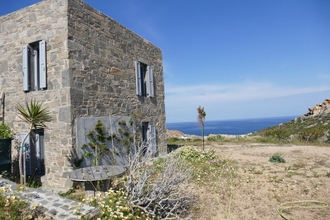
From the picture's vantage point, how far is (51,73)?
6.54 meters

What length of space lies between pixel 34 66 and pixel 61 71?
1433 mm

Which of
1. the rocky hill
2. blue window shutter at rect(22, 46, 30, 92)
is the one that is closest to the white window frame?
blue window shutter at rect(22, 46, 30, 92)

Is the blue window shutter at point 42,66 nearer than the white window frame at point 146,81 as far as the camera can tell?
Yes

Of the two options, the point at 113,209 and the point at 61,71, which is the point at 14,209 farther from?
the point at 61,71

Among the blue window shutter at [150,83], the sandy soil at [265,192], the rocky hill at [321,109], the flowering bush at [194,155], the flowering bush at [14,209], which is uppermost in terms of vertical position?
the blue window shutter at [150,83]

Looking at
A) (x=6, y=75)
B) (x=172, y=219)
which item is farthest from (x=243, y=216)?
(x=6, y=75)

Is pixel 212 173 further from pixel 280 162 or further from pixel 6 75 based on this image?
pixel 6 75

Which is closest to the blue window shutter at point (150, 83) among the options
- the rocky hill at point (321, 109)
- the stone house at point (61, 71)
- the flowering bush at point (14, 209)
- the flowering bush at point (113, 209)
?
the stone house at point (61, 71)

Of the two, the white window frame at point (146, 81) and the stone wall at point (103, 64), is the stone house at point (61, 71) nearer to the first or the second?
the stone wall at point (103, 64)

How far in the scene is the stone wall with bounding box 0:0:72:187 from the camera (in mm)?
6285

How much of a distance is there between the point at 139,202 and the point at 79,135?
3.36 m

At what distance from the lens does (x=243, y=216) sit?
4.29 metres

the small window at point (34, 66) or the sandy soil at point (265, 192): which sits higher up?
the small window at point (34, 66)

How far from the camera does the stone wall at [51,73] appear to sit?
20.6 ft
